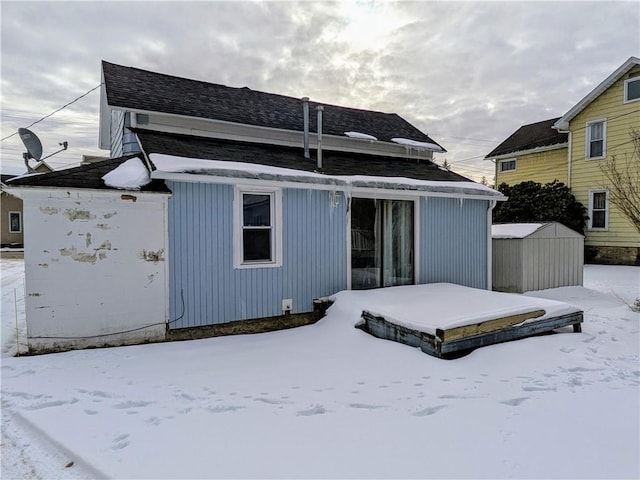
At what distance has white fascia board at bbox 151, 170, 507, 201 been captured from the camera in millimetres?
5462

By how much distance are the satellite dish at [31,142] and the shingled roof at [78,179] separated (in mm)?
2891

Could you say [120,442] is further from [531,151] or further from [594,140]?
[531,151]

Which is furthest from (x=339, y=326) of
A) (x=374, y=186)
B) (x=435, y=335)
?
(x=374, y=186)

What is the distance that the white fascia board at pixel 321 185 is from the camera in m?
5.46

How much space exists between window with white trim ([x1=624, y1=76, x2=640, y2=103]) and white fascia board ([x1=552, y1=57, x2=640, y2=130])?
16.2 inches

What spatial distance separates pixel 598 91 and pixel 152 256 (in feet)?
57.9

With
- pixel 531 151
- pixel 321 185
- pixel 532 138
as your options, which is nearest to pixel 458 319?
pixel 321 185

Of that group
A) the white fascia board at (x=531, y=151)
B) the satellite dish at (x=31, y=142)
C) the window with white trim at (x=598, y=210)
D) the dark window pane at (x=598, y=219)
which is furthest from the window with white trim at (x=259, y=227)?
the white fascia board at (x=531, y=151)

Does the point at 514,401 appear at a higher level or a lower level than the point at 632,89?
lower

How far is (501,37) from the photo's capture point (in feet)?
35.1

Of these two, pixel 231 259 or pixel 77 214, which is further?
pixel 231 259

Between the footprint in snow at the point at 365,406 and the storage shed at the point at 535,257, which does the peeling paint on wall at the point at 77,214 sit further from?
the storage shed at the point at 535,257

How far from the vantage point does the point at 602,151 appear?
15.4m

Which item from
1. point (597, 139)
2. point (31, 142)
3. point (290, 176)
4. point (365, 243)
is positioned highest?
point (597, 139)
